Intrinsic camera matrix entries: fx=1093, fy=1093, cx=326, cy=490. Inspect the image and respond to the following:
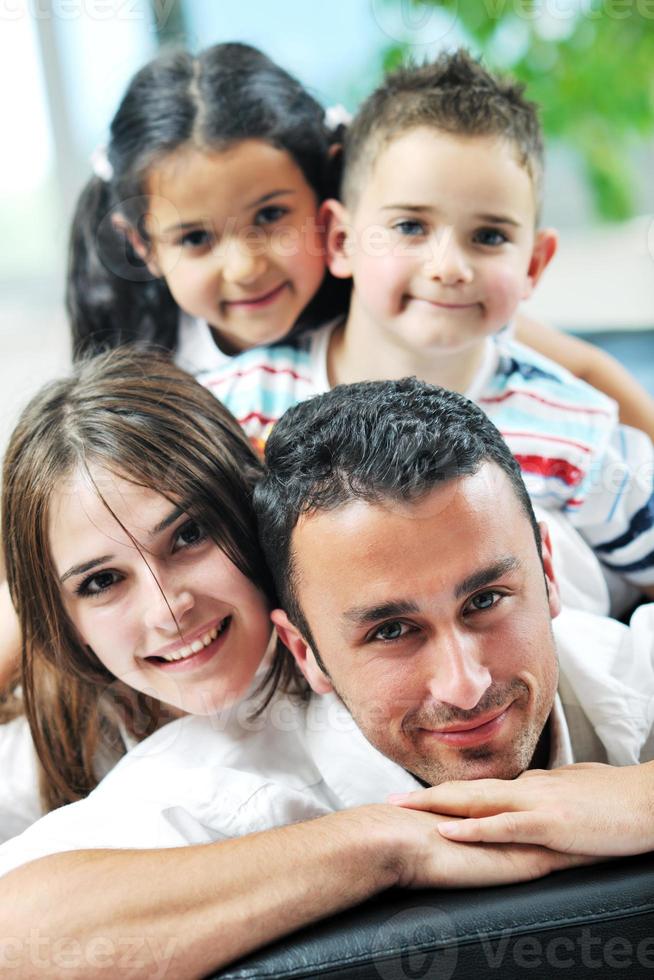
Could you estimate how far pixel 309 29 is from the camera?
7.45 ft

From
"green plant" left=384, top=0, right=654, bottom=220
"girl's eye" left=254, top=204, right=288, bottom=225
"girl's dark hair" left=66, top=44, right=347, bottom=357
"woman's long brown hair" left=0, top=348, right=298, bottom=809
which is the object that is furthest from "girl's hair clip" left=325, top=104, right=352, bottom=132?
"green plant" left=384, top=0, right=654, bottom=220

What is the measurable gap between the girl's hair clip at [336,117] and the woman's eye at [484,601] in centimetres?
66

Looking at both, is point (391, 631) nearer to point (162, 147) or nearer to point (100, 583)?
point (100, 583)

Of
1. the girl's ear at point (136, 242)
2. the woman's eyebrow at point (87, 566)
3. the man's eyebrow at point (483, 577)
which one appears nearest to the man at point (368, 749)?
the man's eyebrow at point (483, 577)

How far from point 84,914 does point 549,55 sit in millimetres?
1959

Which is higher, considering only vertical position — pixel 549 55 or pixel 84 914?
pixel 549 55

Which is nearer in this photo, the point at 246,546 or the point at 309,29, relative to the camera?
the point at 246,546

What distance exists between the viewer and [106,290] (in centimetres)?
135

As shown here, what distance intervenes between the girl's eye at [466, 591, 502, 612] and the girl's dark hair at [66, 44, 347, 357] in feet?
1.75

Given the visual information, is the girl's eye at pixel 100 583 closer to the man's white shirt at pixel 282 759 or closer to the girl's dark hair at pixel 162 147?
the man's white shirt at pixel 282 759

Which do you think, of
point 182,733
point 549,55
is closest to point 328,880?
point 182,733

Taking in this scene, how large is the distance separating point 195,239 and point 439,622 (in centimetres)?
60

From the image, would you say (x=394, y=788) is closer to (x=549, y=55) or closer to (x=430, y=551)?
(x=430, y=551)

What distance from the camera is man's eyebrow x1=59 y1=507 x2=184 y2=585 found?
0.91 meters
